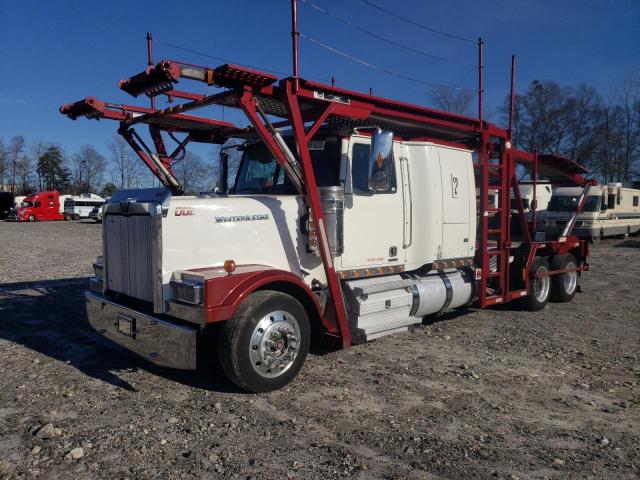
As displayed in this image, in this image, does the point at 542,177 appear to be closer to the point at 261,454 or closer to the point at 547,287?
the point at 547,287

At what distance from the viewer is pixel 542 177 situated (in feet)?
35.5

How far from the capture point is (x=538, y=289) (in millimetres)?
9008

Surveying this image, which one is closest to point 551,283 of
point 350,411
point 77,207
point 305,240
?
point 305,240

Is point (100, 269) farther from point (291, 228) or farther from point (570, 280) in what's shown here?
point (570, 280)

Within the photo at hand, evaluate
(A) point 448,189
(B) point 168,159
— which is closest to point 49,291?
(B) point 168,159

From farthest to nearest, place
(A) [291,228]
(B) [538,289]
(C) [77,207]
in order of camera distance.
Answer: (C) [77,207] < (B) [538,289] < (A) [291,228]

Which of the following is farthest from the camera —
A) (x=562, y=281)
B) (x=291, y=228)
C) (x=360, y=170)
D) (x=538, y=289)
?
(x=562, y=281)

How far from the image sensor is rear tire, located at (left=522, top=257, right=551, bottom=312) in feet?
28.8

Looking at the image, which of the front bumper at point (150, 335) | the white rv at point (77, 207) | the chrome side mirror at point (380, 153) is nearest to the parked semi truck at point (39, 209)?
the white rv at point (77, 207)

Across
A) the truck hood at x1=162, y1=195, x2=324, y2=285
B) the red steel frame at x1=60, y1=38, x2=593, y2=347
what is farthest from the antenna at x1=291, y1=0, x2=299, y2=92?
the truck hood at x1=162, y1=195, x2=324, y2=285

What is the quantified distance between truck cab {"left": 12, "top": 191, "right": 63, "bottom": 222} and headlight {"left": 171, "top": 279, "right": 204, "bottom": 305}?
164ft

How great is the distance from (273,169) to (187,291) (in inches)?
89.8

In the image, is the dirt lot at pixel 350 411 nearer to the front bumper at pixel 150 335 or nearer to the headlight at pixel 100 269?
the front bumper at pixel 150 335

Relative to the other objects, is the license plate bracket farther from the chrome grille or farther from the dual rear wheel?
the dual rear wheel
